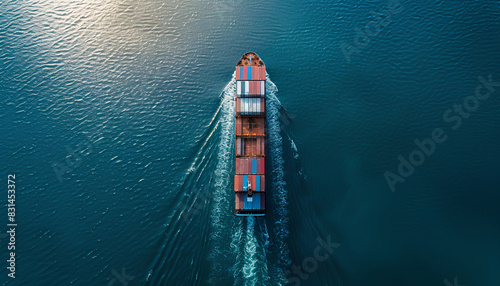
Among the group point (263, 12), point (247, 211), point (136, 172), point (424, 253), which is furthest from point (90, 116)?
point (424, 253)

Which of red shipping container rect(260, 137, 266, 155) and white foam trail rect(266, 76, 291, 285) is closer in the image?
white foam trail rect(266, 76, 291, 285)

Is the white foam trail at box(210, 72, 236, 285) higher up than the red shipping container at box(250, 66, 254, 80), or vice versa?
the red shipping container at box(250, 66, 254, 80)

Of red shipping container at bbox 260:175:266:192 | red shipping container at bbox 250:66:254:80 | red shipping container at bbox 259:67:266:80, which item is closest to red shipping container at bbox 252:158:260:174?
red shipping container at bbox 260:175:266:192

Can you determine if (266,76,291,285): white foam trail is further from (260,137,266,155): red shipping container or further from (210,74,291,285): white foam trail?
(260,137,266,155): red shipping container

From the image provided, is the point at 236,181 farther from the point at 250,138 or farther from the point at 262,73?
the point at 262,73

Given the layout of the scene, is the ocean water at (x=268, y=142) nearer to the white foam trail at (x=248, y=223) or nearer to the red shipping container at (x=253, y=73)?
the white foam trail at (x=248, y=223)

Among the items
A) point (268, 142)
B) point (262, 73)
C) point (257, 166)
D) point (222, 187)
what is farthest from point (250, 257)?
point (262, 73)

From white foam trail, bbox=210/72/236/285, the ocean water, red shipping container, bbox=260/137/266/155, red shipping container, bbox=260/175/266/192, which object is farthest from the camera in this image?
red shipping container, bbox=260/137/266/155
